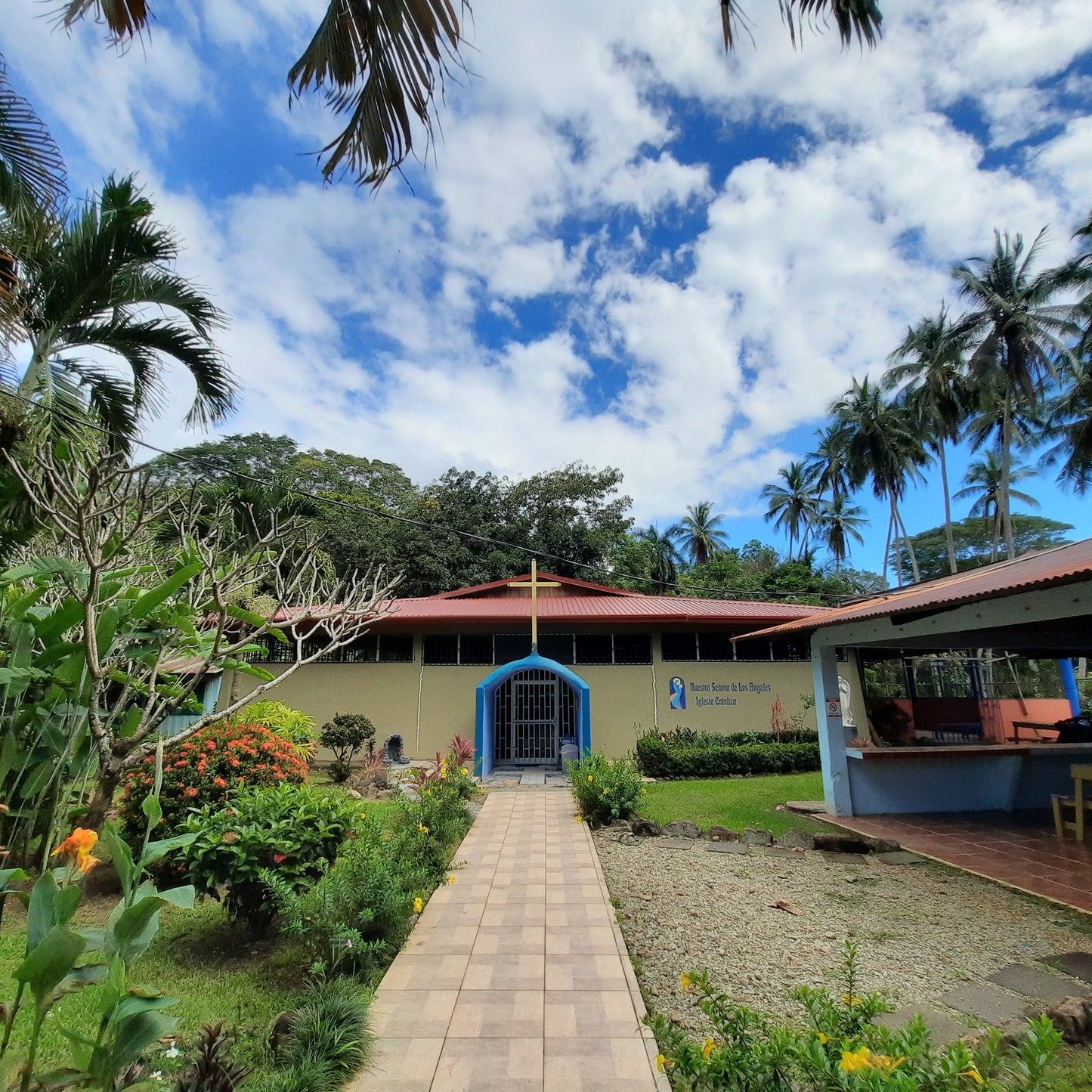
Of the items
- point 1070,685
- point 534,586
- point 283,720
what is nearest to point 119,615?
point 283,720

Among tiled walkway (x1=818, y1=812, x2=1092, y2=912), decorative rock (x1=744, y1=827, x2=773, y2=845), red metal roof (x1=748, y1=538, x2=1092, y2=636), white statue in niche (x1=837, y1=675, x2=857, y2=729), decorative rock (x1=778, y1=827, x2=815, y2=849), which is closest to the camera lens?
red metal roof (x1=748, y1=538, x2=1092, y2=636)

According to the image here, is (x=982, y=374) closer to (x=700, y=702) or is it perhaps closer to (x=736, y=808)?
(x=700, y=702)

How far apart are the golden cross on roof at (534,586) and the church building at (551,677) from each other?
17 centimetres

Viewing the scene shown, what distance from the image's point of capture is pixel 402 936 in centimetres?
404

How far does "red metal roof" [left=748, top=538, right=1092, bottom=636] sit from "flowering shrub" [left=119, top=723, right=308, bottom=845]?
629 centimetres

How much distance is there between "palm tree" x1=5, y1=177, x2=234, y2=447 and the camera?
4.74 metres

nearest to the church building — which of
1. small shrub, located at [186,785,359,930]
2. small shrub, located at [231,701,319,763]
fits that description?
small shrub, located at [231,701,319,763]

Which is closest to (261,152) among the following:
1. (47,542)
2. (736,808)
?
(47,542)

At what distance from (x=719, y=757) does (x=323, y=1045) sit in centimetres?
1004

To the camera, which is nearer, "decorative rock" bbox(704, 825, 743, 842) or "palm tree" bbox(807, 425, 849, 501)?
"decorative rock" bbox(704, 825, 743, 842)

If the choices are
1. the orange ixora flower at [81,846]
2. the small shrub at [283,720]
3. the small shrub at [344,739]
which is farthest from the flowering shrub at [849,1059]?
the small shrub at [344,739]

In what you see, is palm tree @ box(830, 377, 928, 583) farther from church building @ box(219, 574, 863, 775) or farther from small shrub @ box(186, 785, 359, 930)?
small shrub @ box(186, 785, 359, 930)

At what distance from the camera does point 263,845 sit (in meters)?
3.81

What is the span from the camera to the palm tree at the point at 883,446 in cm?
2930
